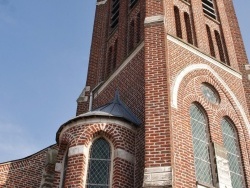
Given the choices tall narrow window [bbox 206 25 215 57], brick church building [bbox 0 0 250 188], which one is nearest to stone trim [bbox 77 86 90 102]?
brick church building [bbox 0 0 250 188]

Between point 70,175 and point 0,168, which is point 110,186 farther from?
point 0,168

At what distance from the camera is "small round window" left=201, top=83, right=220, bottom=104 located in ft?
47.0

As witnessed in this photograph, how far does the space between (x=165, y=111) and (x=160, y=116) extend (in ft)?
0.67

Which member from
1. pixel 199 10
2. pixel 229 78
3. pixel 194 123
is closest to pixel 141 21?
pixel 199 10

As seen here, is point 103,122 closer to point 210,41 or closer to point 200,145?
point 200,145

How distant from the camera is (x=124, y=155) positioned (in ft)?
38.4

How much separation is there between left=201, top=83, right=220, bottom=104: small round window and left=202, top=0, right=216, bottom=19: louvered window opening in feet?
18.0

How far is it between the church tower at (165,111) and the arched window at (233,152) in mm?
42

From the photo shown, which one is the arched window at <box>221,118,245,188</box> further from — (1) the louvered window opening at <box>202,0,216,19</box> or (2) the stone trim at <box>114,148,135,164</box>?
(1) the louvered window opening at <box>202,0,216,19</box>

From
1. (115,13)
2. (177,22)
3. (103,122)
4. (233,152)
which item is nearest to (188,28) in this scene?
(177,22)

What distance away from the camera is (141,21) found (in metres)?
17.1

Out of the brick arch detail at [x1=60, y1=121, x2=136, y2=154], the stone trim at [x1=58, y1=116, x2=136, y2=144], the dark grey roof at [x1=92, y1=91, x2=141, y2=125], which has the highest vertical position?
the dark grey roof at [x1=92, y1=91, x2=141, y2=125]

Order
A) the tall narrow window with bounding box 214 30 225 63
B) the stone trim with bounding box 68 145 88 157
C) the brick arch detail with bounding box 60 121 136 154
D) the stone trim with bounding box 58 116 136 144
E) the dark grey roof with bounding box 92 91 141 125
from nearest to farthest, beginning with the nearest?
the stone trim with bounding box 68 145 88 157
the brick arch detail with bounding box 60 121 136 154
the stone trim with bounding box 58 116 136 144
the dark grey roof with bounding box 92 91 141 125
the tall narrow window with bounding box 214 30 225 63

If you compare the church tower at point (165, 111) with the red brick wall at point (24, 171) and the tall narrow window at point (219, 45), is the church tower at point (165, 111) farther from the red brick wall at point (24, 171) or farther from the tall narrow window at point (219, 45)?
the red brick wall at point (24, 171)
